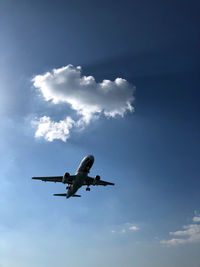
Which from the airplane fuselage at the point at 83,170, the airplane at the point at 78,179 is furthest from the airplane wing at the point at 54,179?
the airplane fuselage at the point at 83,170

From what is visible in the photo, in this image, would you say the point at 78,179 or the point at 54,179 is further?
the point at 54,179

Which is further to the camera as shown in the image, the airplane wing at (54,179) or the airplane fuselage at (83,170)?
the airplane wing at (54,179)

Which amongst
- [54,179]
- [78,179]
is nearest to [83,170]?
[78,179]

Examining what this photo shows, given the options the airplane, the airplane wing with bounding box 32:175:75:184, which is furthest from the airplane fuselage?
the airplane wing with bounding box 32:175:75:184

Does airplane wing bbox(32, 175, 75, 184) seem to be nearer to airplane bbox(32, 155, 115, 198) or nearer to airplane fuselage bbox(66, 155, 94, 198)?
airplane bbox(32, 155, 115, 198)

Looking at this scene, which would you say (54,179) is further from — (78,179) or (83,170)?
(83,170)

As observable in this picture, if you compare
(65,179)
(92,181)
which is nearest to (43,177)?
(65,179)

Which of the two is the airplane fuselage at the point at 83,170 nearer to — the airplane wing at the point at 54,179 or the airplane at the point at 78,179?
the airplane at the point at 78,179

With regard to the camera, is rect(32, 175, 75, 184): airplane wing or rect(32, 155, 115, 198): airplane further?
rect(32, 175, 75, 184): airplane wing

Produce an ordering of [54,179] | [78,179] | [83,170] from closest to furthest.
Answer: [83,170] → [78,179] → [54,179]

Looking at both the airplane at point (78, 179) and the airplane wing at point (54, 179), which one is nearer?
the airplane at point (78, 179)

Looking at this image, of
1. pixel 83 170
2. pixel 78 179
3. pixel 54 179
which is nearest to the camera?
pixel 83 170

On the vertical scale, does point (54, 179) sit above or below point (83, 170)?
above

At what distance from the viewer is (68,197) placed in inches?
2876
